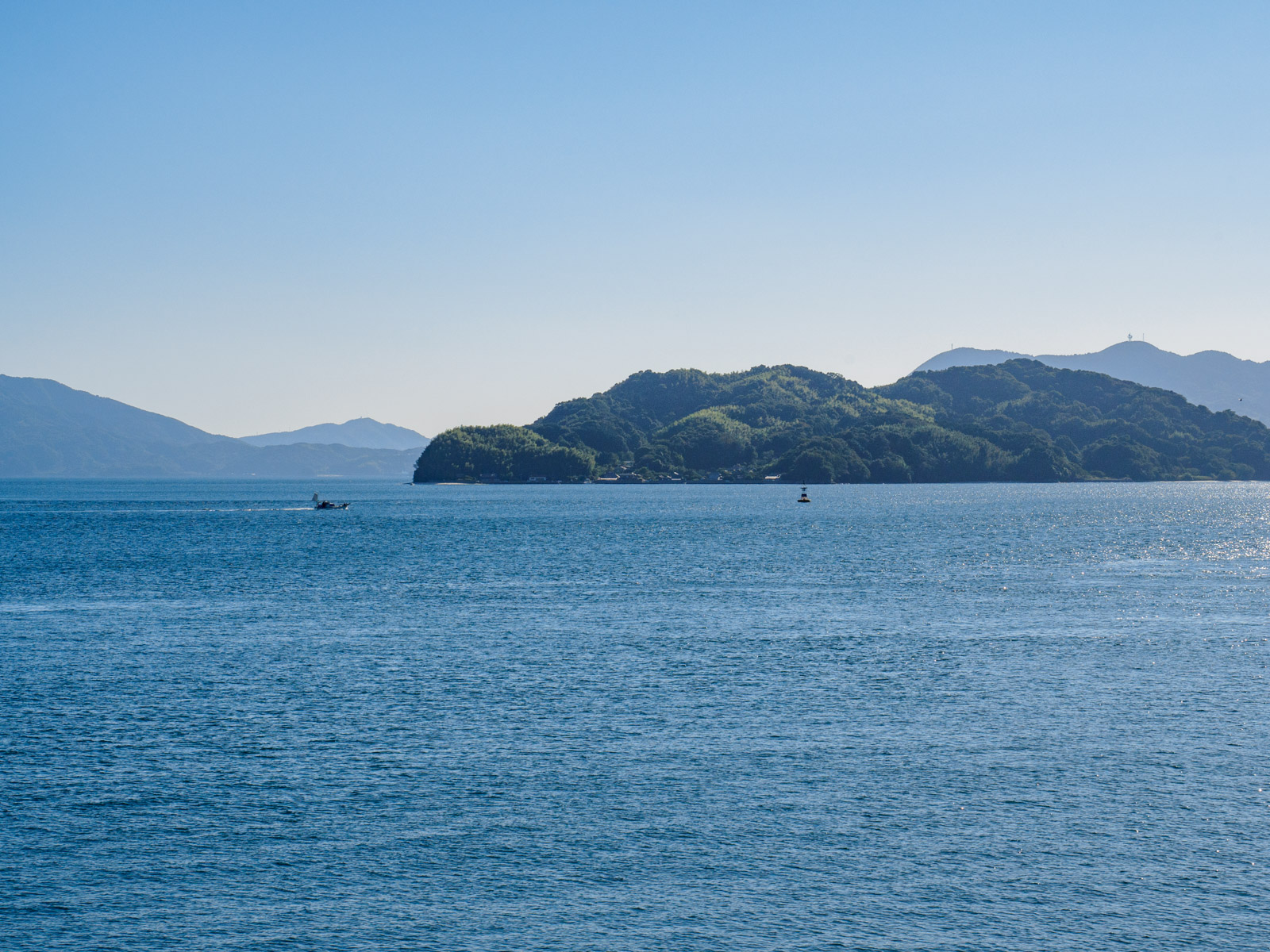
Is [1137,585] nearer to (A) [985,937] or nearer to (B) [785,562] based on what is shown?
(B) [785,562]

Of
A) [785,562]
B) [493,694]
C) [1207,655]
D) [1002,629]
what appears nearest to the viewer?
[493,694]

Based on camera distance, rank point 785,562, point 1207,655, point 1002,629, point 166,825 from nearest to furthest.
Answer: point 166,825 → point 1207,655 → point 1002,629 → point 785,562

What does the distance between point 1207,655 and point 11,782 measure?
172 ft

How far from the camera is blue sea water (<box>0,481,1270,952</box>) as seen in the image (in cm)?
2344

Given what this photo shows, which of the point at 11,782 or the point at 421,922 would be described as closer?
the point at 421,922

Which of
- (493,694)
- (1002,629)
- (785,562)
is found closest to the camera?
(493,694)

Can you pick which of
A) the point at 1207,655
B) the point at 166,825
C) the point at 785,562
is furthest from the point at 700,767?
the point at 785,562

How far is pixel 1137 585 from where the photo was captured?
8931cm

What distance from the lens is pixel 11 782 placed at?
33094 mm

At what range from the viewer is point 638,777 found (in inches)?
1314

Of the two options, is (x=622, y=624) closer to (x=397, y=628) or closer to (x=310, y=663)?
(x=397, y=628)

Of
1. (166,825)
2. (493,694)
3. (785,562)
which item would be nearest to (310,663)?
(493,694)

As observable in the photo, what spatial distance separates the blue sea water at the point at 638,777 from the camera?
23438 millimetres

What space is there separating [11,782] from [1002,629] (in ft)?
173
